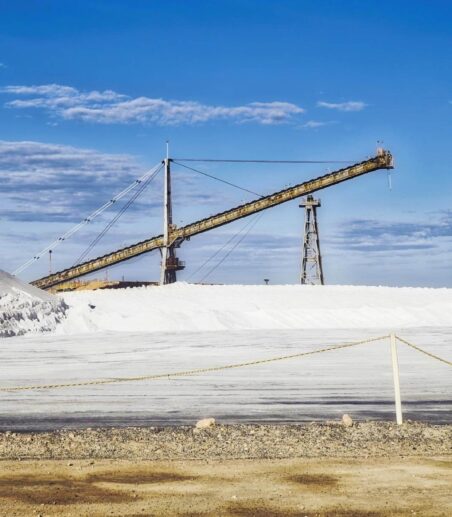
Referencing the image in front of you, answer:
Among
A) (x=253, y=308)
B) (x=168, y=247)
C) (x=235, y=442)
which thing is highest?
(x=168, y=247)

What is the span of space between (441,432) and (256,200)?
1516 inches

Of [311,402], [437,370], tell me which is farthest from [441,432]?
[437,370]

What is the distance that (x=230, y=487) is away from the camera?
7.49 metres

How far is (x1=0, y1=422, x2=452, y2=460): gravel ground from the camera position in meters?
8.94

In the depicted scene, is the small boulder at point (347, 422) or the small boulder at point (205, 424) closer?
the small boulder at point (205, 424)

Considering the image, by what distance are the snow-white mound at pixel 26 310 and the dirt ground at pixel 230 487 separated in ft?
65.0

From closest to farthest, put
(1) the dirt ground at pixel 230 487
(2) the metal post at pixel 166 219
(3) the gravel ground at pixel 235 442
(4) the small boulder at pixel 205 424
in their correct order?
1. (1) the dirt ground at pixel 230 487
2. (3) the gravel ground at pixel 235 442
3. (4) the small boulder at pixel 205 424
4. (2) the metal post at pixel 166 219

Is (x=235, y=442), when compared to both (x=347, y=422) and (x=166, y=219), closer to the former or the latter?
(x=347, y=422)

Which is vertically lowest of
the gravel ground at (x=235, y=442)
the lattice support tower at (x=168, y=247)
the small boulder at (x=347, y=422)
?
the gravel ground at (x=235, y=442)

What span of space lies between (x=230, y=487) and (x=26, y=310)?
76.2ft

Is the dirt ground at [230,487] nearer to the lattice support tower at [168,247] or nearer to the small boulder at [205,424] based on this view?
the small boulder at [205,424]

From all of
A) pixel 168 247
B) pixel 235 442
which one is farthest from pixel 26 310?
pixel 235 442

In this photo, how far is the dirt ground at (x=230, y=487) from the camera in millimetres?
6805

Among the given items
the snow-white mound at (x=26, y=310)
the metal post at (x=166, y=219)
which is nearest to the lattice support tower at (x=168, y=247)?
the metal post at (x=166, y=219)
